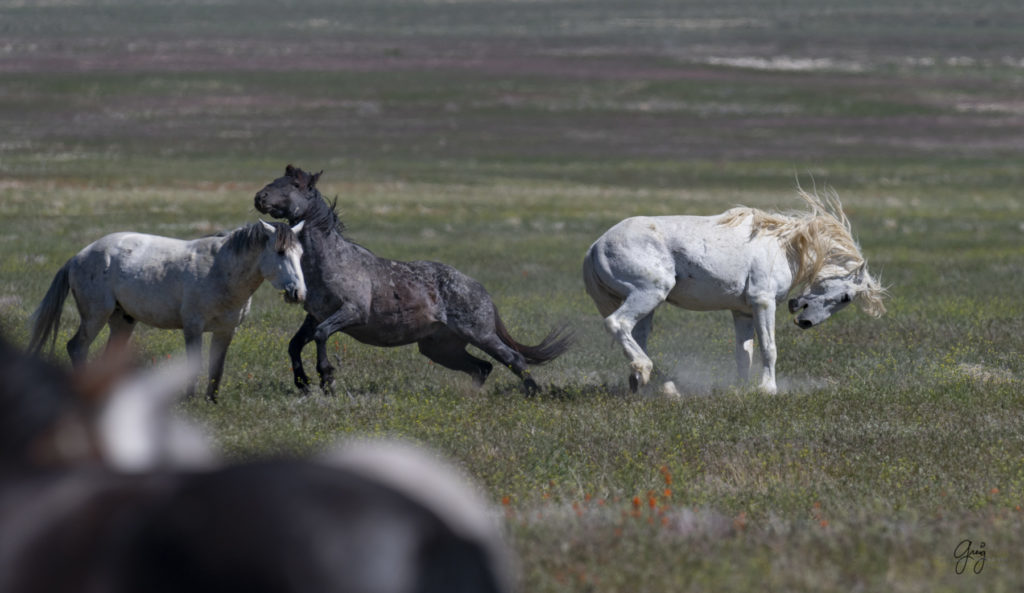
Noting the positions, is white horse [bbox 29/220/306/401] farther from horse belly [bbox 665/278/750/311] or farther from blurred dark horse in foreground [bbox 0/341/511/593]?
blurred dark horse in foreground [bbox 0/341/511/593]

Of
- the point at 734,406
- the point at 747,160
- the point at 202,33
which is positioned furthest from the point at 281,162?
the point at 202,33

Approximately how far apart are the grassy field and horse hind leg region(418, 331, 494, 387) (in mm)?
250

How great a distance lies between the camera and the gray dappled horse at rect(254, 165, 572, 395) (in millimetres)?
11828

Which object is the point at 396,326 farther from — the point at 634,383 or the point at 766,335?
the point at 766,335

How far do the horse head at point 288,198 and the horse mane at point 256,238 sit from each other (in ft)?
1.46

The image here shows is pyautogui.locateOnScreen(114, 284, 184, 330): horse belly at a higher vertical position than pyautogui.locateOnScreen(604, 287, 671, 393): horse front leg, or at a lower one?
higher

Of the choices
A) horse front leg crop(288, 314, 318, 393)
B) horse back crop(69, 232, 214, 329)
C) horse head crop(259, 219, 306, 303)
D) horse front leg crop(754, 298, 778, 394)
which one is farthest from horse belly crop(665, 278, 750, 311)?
horse back crop(69, 232, 214, 329)

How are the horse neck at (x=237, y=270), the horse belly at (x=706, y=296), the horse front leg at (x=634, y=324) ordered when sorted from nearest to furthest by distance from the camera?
the horse neck at (x=237, y=270) < the horse front leg at (x=634, y=324) < the horse belly at (x=706, y=296)

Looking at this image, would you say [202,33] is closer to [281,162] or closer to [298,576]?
[281,162]

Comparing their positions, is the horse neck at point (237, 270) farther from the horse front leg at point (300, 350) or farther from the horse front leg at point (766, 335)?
the horse front leg at point (766, 335)

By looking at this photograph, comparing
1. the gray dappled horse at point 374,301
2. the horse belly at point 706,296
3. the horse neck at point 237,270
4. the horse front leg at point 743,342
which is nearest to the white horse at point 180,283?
the horse neck at point 237,270

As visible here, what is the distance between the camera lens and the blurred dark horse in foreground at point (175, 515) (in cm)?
209

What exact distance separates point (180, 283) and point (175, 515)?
9.62 meters

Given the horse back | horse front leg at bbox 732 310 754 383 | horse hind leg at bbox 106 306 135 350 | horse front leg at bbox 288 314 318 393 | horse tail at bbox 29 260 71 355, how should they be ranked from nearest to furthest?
the horse back
horse tail at bbox 29 260 71 355
horse front leg at bbox 288 314 318 393
horse hind leg at bbox 106 306 135 350
horse front leg at bbox 732 310 754 383
